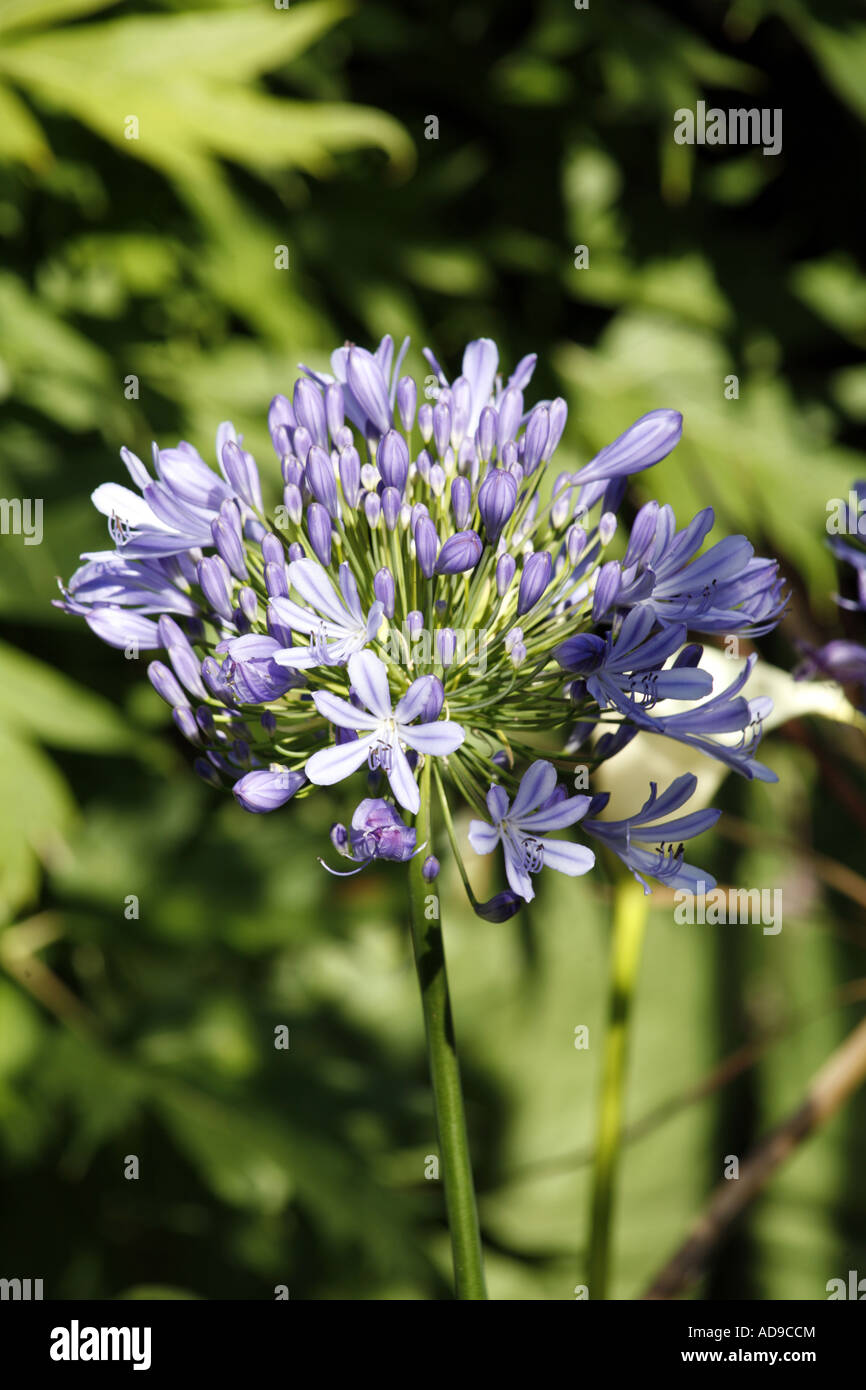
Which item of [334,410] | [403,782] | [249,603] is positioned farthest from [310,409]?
[403,782]

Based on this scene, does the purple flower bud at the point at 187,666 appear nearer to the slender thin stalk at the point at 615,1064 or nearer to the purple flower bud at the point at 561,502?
the purple flower bud at the point at 561,502

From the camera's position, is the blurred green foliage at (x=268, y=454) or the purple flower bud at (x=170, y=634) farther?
the blurred green foliage at (x=268, y=454)

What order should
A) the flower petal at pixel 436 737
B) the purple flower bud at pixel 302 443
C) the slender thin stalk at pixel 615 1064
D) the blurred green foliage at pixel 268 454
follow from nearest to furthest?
the flower petal at pixel 436 737 < the purple flower bud at pixel 302 443 < the slender thin stalk at pixel 615 1064 < the blurred green foliage at pixel 268 454

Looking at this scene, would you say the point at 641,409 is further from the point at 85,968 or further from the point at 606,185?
the point at 85,968

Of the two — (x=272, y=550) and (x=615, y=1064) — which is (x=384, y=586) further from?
(x=615, y=1064)

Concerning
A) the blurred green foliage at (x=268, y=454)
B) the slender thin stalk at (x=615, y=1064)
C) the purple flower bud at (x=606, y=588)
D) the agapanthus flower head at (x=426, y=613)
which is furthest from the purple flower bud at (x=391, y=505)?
the blurred green foliage at (x=268, y=454)

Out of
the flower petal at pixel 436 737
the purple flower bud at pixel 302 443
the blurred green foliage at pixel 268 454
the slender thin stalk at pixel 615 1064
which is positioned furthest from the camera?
the blurred green foliage at pixel 268 454
